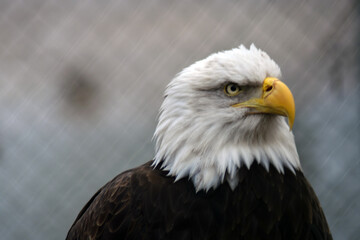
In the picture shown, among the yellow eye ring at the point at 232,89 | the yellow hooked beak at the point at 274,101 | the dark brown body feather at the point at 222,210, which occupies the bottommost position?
the dark brown body feather at the point at 222,210

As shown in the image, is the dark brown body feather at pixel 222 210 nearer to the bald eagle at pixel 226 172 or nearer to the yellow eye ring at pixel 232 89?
the bald eagle at pixel 226 172

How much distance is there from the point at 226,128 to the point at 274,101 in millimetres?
150

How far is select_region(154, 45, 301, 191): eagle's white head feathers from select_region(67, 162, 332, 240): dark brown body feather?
30 millimetres

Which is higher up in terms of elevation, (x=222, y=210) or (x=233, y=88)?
(x=233, y=88)

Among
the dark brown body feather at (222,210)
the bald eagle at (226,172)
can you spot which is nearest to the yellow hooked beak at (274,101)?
the bald eagle at (226,172)

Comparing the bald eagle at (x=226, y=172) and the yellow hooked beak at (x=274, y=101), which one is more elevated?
the yellow hooked beak at (x=274, y=101)

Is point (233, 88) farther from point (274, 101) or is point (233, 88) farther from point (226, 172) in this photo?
point (226, 172)

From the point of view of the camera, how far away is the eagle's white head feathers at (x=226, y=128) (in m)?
1.11

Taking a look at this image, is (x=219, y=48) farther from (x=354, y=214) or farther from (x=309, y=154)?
(x=354, y=214)

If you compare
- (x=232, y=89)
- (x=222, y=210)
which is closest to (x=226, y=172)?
(x=222, y=210)

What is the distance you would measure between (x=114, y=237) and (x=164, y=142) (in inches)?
11.9

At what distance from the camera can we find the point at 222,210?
108 cm

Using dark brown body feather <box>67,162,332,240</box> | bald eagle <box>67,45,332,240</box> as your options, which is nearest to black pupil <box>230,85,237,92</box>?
bald eagle <box>67,45,332,240</box>

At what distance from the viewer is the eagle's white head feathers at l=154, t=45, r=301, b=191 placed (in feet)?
3.63
